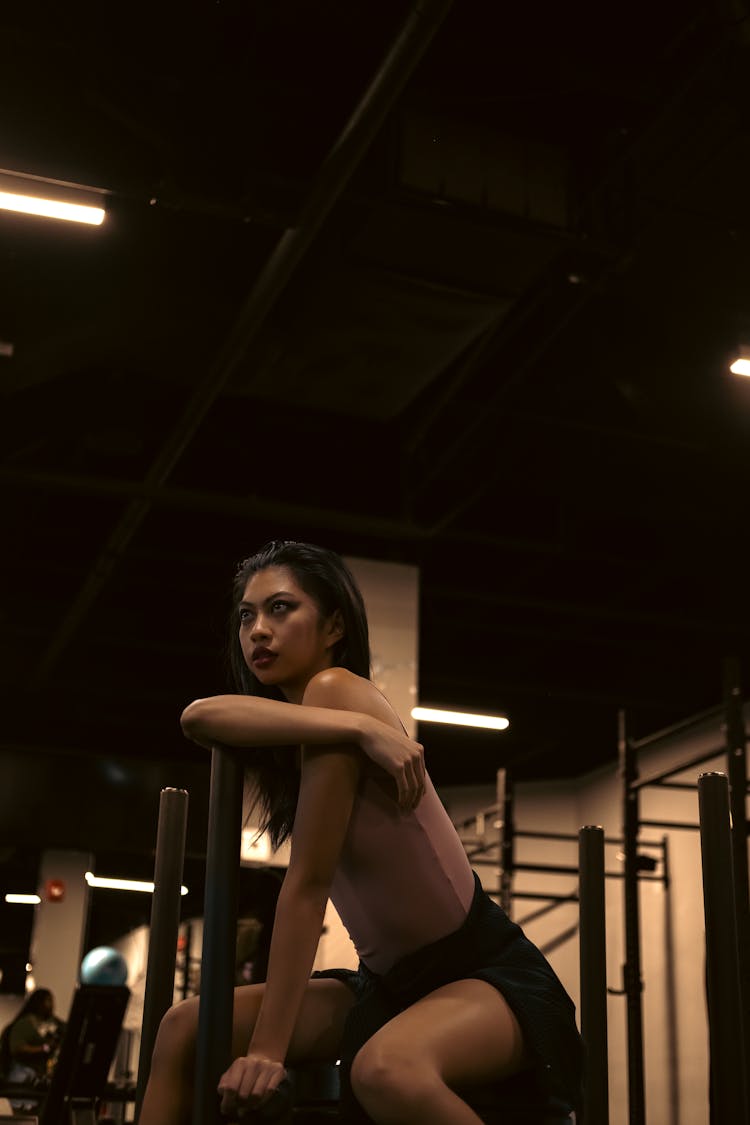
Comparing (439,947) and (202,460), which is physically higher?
(202,460)

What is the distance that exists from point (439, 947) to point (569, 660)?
9214 millimetres

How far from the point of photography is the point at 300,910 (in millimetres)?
1693

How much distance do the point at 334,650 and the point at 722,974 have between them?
0.74 m

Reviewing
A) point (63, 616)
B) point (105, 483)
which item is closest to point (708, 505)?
point (105, 483)

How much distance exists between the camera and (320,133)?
5.02 m

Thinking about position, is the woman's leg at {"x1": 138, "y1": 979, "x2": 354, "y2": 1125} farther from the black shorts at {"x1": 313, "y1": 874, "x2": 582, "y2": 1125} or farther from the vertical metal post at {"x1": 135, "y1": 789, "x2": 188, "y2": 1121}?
the vertical metal post at {"x1": 135, "y1": 789, "x2": 188, "y2": 1121}

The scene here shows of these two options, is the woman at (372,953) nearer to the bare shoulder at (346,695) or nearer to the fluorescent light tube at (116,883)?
the bare shoulder at (346,695)

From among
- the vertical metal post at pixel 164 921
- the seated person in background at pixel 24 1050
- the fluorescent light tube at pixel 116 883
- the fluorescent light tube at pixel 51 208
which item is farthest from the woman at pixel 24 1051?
the fluorescent light tube at pixel 116 883

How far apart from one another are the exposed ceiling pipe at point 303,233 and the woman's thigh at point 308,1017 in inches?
119

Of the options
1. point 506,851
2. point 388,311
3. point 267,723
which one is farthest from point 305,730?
point 506,851

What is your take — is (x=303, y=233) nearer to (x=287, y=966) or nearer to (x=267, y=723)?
(x=267, y=723)

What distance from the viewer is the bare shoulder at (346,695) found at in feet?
6.06

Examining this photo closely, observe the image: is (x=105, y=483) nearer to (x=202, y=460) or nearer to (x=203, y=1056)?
(x=202, y=460)

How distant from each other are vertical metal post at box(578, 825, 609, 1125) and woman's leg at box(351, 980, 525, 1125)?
0.61 m
